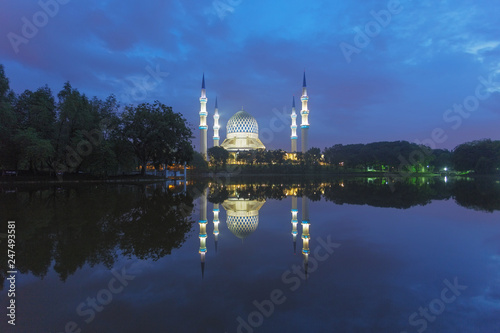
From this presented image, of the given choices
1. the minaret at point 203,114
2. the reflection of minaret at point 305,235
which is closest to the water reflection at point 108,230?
the reflection of minaret at point 305,235

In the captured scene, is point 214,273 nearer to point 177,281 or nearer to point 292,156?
Result: point 177,281

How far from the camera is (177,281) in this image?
488 cm

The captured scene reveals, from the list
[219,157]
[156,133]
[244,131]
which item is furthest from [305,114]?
[156,133]

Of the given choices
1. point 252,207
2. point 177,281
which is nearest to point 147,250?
point 177,281

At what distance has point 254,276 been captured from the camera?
5129mm

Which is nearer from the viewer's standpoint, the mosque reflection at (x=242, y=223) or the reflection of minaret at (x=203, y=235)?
the reflection of minaret at (x=203, y=235)

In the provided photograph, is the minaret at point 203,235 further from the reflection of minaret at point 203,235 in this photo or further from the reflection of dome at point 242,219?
the reflection of dome at point 242,219

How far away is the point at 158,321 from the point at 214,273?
5.64 feet

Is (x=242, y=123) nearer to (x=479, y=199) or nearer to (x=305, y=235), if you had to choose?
(x=479, y=199)

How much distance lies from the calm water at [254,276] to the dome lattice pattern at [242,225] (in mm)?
58

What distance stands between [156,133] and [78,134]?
714 cm

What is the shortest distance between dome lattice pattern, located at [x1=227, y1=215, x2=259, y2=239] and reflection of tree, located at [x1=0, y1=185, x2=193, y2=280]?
1.38m

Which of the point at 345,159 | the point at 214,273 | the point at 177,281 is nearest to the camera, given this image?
the point at 177,281

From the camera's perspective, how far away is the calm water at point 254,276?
3.71 metres
